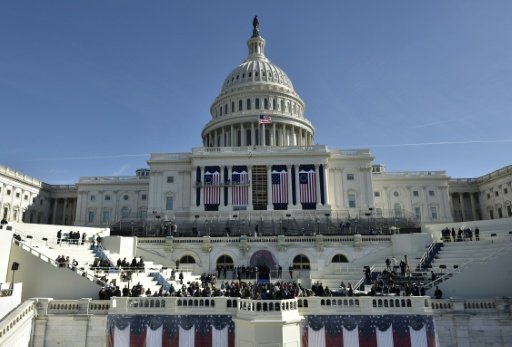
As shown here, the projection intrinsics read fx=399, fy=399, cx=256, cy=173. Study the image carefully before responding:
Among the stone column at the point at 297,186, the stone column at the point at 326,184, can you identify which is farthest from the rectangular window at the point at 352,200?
the stone column at the point at 297,186

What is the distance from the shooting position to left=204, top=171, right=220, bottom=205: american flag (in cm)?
6794

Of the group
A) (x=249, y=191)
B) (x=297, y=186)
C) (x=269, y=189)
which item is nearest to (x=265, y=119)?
(x=269, y=189)

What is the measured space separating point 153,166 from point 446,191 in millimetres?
59896

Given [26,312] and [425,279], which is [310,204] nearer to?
[425,279]

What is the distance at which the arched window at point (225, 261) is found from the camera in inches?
1805

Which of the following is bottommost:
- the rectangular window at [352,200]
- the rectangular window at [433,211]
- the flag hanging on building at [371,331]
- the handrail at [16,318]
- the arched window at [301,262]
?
the flag hanging on building at [371,331]

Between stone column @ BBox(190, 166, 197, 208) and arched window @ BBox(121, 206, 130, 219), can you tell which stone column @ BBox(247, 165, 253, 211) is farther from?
arched window @ BBox(121, 206, 130, 219)

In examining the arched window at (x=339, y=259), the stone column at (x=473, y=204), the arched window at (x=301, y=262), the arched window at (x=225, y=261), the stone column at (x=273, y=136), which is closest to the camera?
the arched window at (x=339, y=259)

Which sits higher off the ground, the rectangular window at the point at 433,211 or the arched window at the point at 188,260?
the rectangular window at the point at 433,211

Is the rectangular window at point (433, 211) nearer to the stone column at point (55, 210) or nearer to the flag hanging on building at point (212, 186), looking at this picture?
the flag hanging on building at point (212, 186)

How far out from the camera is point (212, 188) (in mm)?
68500

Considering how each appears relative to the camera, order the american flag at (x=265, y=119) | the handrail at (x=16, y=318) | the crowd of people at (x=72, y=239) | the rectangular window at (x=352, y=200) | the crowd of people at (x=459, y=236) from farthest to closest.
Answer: the american flag at (x=265, y=119), the rectangular window at (x=352, y=200), the crowd of people at (x=459, y=236), the crowd of people at (x=72, y=239), the handrail at (x=16, y=318)

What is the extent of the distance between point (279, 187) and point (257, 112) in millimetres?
27556

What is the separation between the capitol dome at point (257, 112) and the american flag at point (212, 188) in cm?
1823
